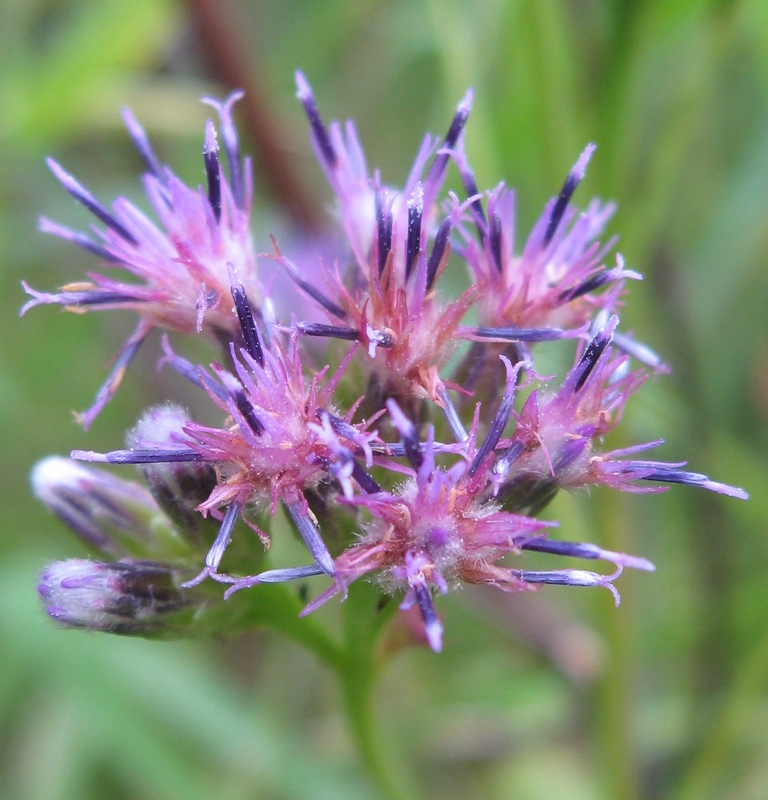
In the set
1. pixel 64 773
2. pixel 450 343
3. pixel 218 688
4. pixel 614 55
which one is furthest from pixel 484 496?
pixel 64 773

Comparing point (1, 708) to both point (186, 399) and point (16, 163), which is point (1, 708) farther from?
point (16, 163)

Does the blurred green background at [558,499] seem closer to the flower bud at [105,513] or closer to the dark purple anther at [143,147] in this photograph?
the flower bud at [105,513]

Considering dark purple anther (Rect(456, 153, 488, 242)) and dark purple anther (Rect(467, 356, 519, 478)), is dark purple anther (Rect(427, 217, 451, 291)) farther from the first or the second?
dark purple anther (Rect(467, 356, 519, 478))

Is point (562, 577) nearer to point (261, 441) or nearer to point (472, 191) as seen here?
point (261, 441)

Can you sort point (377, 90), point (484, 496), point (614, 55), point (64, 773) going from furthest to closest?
point (377, 90) < point (64, 773) < point (614, 55) < point (484, 496)

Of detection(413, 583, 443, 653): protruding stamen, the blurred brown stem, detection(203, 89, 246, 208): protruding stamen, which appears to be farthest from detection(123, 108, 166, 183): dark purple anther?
the blurred brown stem

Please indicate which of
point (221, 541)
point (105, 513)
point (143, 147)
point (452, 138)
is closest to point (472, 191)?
point (452, 138)
